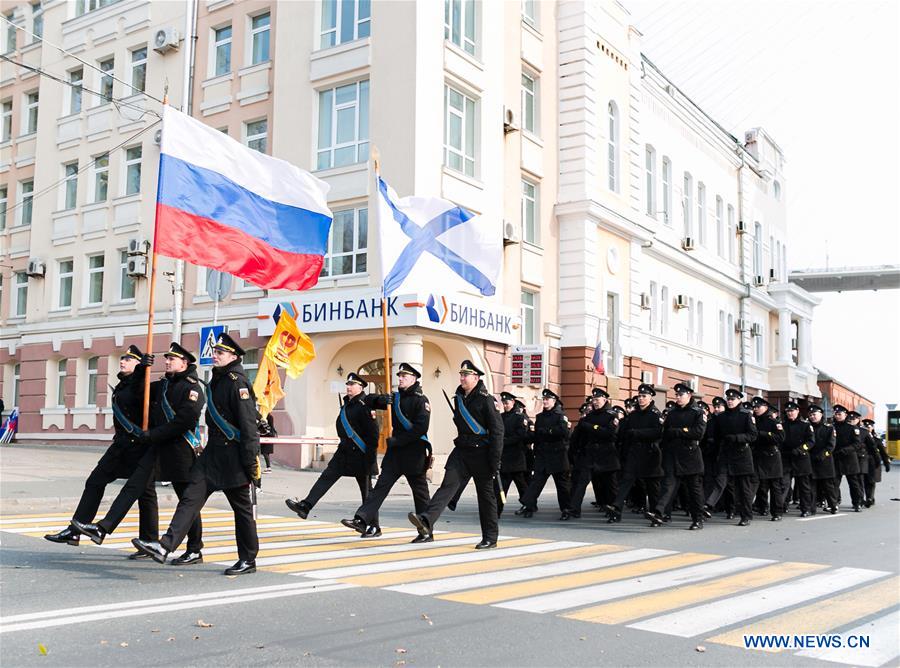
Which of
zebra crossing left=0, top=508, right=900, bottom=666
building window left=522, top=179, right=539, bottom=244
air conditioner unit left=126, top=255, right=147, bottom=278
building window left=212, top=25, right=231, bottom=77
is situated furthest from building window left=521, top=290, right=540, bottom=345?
zebra crossing left=0, top=508, right=900, bottom=666

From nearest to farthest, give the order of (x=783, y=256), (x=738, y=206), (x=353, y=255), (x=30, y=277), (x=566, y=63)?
(x=353, y=255) → (x=566, y=63) → (x=30, y=277) → (x=738, y=206) → (x=783, y=256)

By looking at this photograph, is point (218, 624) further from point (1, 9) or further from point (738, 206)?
point (738, 206)

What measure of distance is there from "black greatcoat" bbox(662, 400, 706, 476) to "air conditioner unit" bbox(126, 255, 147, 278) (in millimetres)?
18539


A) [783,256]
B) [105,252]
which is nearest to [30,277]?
[105,252]

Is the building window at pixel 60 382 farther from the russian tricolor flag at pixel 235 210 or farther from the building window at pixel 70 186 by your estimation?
the russian tricolor flag at pixel 235 210

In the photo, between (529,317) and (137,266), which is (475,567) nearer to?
(529,317)

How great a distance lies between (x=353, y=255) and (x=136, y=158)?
32.0 ft

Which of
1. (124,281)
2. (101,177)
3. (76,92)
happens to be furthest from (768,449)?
(76,92)

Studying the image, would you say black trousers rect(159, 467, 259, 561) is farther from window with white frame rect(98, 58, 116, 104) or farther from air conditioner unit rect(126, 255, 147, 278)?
window with white frame rect(98, 58, 116, 104)

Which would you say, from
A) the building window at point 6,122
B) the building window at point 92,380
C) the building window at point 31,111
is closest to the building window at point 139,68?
the building window at point 31,111

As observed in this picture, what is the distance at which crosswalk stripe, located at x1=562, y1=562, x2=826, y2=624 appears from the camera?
6.75 metres

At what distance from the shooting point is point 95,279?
29891 mm

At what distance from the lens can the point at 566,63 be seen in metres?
28.9

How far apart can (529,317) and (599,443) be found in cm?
1292
